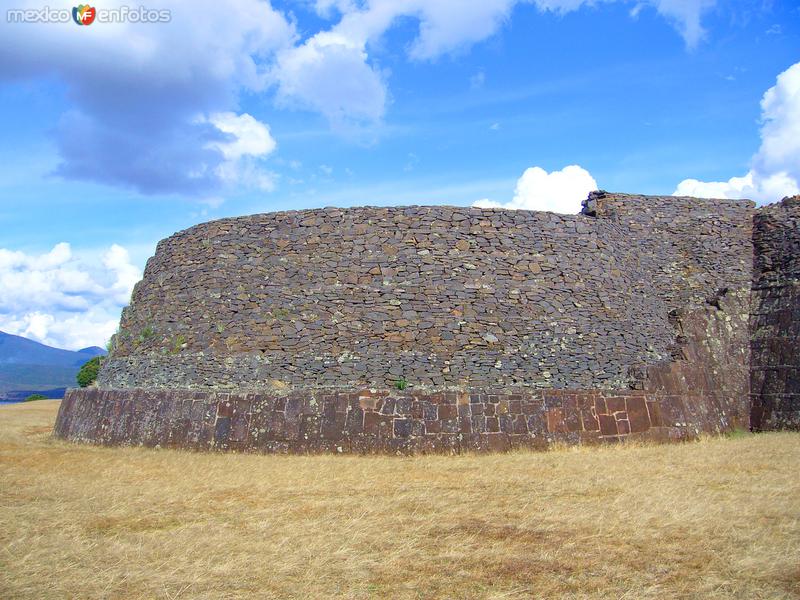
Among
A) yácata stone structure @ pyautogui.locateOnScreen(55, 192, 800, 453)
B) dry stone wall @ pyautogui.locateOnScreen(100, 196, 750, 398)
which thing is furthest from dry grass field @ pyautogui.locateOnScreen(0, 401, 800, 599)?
dry stone wall @ pyautogui.locateOnScreen(100, 196, 750, 398)

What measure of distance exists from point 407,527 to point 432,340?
288 inches

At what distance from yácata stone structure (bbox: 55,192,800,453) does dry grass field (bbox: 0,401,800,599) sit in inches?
47.8

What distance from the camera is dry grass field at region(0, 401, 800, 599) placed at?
5.43m

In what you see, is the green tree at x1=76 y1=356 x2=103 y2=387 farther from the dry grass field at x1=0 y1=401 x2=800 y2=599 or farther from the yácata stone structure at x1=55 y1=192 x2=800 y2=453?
the dry grass field at x1=0 y1=401 x2=800 y2=599

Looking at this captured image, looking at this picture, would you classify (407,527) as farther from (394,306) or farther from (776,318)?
(776,318)

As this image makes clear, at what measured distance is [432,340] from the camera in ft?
46.8

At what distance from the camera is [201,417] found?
13.4m

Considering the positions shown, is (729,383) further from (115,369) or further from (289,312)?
(115,369)

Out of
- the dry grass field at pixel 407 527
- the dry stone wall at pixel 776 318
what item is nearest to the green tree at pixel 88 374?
the dry grass field at pixel 407 527

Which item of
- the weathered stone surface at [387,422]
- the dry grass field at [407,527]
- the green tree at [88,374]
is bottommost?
the dry grass field at [407,527]

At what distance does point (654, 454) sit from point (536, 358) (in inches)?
124

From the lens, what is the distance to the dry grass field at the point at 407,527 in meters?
5.43

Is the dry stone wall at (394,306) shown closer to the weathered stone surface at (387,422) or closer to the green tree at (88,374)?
the weathered stone surface at (387,422)

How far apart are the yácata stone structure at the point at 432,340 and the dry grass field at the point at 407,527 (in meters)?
1.22
